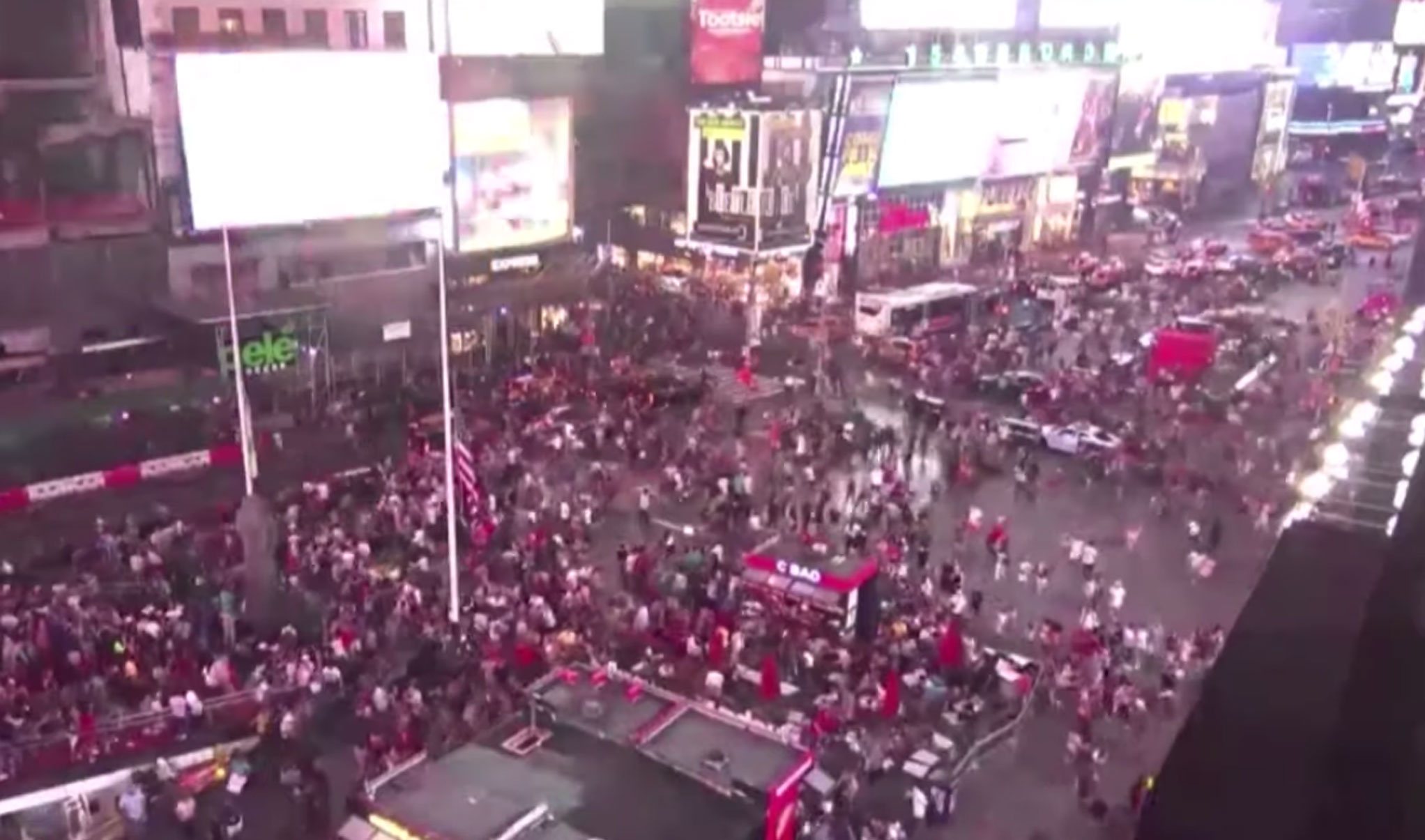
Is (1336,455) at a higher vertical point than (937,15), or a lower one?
lower

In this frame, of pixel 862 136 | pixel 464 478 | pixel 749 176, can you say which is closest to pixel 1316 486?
→ pixel 464 478

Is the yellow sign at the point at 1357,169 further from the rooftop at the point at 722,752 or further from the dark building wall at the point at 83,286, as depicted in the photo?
the rooftop at the point at 722,752

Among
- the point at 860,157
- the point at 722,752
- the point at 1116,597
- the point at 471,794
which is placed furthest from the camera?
the point at 860,157

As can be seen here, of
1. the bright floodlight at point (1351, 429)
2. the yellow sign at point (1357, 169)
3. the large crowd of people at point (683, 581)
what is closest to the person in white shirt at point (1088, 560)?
the large crowd of people at point (683, 581)

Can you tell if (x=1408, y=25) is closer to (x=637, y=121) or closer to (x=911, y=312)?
(x=911, y=312)

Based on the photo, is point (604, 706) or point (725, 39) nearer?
point (604, 706)

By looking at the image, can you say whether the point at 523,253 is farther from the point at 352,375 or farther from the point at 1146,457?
the point at 1146,457

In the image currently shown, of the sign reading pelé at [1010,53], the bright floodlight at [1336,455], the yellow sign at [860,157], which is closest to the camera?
the bright floodlight at [1336,455]
